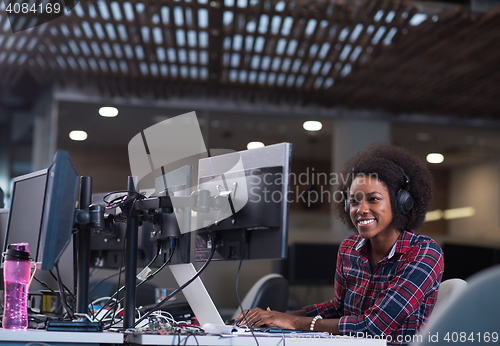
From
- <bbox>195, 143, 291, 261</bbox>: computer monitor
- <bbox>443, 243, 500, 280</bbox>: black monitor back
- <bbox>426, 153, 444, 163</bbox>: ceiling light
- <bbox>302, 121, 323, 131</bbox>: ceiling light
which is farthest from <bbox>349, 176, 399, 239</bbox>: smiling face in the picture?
<bbox>426, 153, 444, 163</bbox>: ceiling light

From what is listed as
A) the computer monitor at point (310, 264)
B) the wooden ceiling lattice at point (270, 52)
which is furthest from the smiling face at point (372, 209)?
the computer monitor at point (310, 264)

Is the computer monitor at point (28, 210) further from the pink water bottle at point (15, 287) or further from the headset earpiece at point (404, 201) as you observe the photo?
the headset earpiece at point (404, 201)

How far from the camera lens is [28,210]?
5.82 feet

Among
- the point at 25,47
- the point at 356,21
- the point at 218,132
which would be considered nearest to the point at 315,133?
the point at 218,132

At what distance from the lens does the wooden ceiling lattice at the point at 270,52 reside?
4.52 metres

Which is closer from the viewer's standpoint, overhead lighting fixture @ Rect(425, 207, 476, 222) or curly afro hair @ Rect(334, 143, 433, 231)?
curly afro hair @ Rect(334, 143, 433, 231)

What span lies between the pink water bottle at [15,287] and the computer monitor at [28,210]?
0.04 meters

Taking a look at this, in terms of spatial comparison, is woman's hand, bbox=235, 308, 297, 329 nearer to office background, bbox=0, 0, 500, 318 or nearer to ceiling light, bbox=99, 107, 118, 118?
office background, bbox=0, 0, 500, 318

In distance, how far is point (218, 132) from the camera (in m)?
6.79

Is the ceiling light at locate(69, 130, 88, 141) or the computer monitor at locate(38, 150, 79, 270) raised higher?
the ceiling light at locate(69, 130, 88, 141)

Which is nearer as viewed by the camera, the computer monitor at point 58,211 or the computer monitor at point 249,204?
the computer monitor at point 58,211

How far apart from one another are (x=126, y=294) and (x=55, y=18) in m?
3.54

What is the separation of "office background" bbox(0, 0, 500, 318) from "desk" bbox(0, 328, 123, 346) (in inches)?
134

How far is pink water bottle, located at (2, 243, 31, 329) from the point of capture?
154 centimetres
